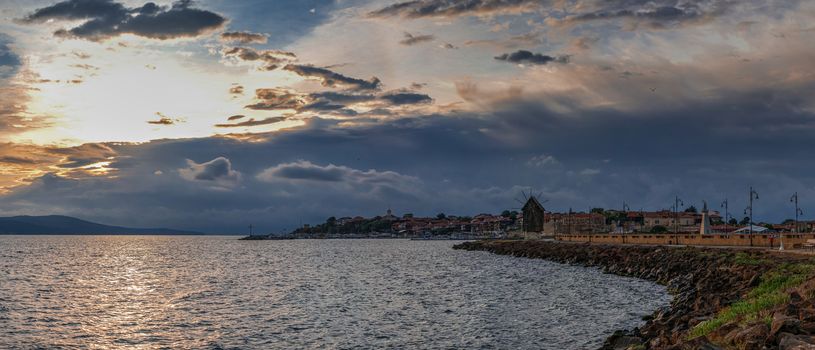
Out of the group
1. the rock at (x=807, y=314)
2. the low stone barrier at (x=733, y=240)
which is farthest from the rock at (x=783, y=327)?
the low stone barrier at (x=733, y=240)

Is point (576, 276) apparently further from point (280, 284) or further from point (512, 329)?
point (512, 329)

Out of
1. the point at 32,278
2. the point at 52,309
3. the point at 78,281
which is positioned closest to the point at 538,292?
the point at 52,309

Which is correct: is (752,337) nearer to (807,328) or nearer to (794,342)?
(807,328)

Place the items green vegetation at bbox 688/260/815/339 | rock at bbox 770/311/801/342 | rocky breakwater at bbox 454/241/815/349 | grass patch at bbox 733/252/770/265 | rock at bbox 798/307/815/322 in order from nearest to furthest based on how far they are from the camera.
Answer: rock at bbox 770/311/801/342, rocky breakwater at bbox 454/241/815/349, rock at bbox 798/307/815/322, green vegetation at bbox 688/260/815/339, grass patch at bbox 733/252/770/265

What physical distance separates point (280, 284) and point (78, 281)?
25460mm

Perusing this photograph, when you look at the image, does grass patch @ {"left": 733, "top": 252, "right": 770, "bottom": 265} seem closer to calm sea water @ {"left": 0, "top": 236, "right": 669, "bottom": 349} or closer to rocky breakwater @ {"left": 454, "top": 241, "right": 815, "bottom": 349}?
rocky breakwater @ {"left": 454, "top": 241, "right": 815, "bottom": 349}

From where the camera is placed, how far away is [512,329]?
34875 millimetres

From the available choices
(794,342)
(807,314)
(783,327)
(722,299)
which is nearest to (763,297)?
(722,299)

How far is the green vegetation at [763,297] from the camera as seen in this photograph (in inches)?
818

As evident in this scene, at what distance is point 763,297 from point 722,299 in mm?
5521

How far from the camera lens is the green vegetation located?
2077 cm

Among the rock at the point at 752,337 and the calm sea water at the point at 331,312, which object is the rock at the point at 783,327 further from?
the calm sea water at the point at 331,312

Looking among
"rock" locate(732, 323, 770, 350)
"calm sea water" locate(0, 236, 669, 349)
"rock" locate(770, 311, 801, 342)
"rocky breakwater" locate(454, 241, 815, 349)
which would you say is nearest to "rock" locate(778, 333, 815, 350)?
"rocky breakwater" locate(454, 241, 815, 349)

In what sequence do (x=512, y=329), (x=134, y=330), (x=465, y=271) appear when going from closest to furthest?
(x=512, y=329), (x=134, y=330), (x=465, y=271)
